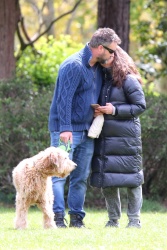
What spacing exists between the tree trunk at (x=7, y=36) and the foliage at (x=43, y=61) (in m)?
1.21

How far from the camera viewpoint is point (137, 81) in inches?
345

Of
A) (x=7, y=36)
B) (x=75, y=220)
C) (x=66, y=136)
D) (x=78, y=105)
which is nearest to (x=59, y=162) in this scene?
(x=66, y=136)

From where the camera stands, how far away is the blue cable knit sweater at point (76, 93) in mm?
8570

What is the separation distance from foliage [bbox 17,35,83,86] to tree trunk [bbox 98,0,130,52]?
222cm

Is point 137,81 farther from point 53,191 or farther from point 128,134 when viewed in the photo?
point 53,191

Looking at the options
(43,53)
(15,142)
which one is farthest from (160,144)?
(43,53)

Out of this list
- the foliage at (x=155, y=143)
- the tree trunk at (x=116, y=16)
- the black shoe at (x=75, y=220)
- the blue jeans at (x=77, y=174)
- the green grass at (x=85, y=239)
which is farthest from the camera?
the tree trunk at (x=116, y=16)

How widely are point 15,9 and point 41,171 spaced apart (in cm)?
704

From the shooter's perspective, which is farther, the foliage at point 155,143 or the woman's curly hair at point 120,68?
the foliage at point 155,143

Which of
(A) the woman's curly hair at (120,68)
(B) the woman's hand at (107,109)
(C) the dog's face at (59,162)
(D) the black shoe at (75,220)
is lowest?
(D) the black shoe at (75,220)

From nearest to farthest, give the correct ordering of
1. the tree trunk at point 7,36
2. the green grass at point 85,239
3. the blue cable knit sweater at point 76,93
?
the green grass at point 85,239, the blue cable knit sweater at point 76,93, the tree trunk at point 7,36

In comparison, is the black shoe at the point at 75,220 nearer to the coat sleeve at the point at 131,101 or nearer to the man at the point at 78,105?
the man at the point at 78,105

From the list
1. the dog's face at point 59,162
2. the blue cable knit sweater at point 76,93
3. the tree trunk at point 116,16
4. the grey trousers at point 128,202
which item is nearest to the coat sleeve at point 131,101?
the blue cable knit sweater at point 76,93

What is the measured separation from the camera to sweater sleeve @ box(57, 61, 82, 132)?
8.55 m
